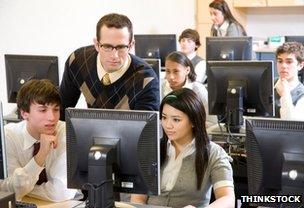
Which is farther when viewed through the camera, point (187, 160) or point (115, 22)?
point (115, 22)

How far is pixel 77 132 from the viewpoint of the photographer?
1.79 m

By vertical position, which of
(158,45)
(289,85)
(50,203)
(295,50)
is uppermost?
(158,45)

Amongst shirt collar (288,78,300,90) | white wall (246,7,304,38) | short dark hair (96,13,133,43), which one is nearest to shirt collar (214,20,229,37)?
white wall (246,7,304,38)

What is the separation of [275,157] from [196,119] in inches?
19.0

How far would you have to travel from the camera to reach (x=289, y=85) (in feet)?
10.8

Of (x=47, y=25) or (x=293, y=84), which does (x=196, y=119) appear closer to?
(x=293, y=84)

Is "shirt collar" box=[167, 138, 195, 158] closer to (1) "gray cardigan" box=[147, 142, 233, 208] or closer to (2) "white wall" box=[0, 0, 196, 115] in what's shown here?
(1) "gray cardigan" box=[147, 142, 233, 208]

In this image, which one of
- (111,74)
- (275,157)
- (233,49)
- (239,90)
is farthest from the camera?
(233,49)

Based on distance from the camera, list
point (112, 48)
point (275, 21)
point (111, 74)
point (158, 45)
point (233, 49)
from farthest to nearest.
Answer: point (275, 21) → point (158, 45) → point (233, 49) → point (111, 74) → point (112, 48)

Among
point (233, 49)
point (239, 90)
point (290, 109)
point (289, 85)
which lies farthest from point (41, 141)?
point (233, 49)

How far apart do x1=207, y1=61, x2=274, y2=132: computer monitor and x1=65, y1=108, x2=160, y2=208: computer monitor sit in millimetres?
1310

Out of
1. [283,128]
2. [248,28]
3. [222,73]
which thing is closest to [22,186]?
[283,128]

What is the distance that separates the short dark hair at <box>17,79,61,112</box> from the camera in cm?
220

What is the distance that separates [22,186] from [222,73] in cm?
144
